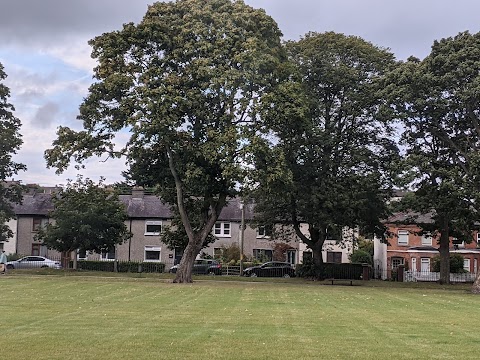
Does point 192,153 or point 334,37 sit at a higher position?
point 334,37

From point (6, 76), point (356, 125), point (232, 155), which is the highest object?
point (6, 76)

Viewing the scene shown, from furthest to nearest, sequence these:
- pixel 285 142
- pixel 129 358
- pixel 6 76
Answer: pixel 6 76 < pixel 285 142 < pixel 129 358

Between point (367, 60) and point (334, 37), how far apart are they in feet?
9.59

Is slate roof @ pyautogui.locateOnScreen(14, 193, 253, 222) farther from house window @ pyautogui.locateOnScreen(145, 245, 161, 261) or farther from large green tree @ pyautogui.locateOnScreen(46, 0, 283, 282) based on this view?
large green tree @ pyautogui.locateOnScreen(46, 0, 283, 282)

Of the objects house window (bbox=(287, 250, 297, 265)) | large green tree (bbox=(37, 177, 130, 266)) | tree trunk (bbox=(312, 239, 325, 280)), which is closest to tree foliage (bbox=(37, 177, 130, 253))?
large green tree (bbox=(37, 177, 130, 266))

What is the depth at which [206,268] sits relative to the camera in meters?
55.9

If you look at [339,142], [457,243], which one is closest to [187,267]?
[339,142]

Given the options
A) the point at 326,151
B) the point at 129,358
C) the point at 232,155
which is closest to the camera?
the point at 129,358

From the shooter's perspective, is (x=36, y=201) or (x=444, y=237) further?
(x=36, y=201)

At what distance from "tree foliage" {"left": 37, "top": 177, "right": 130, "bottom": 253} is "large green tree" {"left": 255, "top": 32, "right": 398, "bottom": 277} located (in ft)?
37.8

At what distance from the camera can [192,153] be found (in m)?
34.8

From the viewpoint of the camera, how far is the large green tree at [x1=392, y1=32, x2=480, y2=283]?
33906mm

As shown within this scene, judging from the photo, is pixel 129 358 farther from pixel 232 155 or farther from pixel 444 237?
pixel 444 237

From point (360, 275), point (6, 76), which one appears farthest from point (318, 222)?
point (6, 76)
